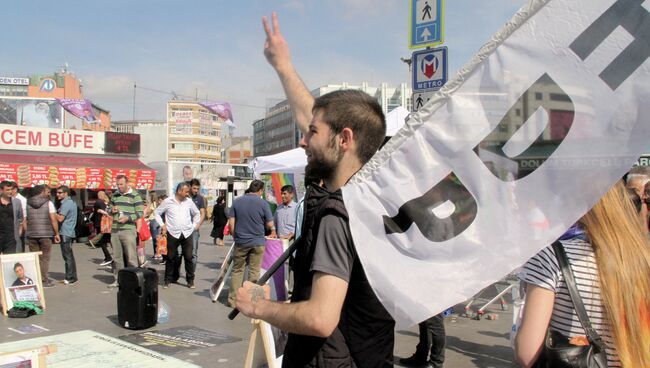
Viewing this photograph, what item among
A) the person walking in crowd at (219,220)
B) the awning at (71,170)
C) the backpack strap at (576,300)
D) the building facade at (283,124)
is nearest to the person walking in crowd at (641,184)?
the backpack strap at (576,300)

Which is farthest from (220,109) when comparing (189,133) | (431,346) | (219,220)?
(189,133)

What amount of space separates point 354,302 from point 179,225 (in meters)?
8.78

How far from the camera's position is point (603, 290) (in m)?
1.68

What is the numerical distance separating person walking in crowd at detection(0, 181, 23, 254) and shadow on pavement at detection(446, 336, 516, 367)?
7.56 m

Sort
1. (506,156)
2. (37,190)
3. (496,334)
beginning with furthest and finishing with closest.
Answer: (37,190), (496,334), (506,156)

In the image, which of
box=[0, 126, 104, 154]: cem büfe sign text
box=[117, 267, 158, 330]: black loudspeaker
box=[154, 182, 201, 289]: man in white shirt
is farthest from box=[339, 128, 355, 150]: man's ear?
box=[0, 126, 104, 154]: cem büfe sign text

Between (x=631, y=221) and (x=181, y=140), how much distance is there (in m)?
102

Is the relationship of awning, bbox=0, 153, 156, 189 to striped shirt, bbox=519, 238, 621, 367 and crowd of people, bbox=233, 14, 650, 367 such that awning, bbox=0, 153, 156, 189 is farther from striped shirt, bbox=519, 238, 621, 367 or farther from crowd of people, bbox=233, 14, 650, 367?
striped shirt, bbox=519, 238, 621, 367

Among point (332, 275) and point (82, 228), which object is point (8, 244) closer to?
point (332, 275)

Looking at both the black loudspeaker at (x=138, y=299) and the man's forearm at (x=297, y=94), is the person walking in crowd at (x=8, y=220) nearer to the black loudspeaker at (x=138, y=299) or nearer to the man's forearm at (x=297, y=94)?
the black loudspeaker at (x=138, y=299)

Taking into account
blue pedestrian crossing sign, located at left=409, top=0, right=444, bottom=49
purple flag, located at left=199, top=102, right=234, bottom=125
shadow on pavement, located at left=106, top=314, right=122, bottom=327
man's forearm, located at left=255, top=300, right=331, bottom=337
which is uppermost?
purple flag, located at left=199, top=102, right=234, bottom=125

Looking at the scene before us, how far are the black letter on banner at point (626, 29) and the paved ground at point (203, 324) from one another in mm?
4949

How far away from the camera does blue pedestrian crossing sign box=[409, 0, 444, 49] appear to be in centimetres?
772

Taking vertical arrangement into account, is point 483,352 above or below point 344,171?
below
